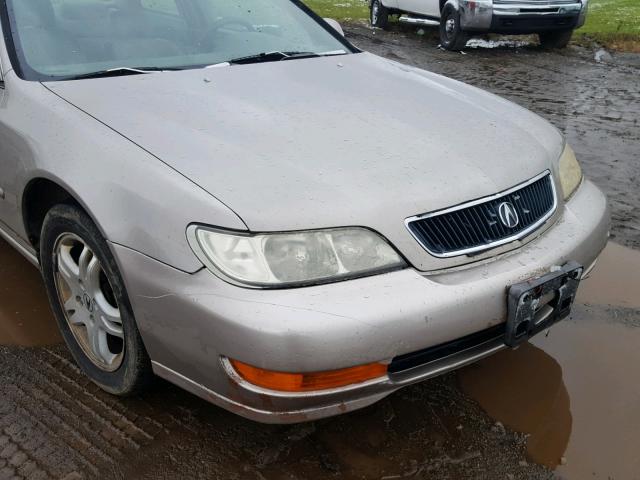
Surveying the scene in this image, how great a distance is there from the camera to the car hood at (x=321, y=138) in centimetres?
205

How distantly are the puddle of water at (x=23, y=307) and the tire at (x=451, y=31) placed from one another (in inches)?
326

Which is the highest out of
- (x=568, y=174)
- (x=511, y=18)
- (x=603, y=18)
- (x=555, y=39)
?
(x=568, y=174)

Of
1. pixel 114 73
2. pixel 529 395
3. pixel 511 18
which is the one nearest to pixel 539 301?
pixel 529 395

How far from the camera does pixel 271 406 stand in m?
1.95

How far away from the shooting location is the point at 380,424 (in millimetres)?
2434

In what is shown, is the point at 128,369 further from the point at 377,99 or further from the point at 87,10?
the point at 87,10

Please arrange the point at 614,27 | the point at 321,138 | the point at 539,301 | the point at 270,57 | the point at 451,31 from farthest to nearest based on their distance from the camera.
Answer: the point at 614,27
the point at 451,31
the point at 270,57
the point at 321,138
the point at 539,301

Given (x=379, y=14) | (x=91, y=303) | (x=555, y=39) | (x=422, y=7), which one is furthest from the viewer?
(x=379, y=14)

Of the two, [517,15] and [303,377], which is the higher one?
[303,377]

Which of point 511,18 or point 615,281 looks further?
point 511,18

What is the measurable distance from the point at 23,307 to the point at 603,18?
42.7 feet

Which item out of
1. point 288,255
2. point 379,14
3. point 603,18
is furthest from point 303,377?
point 603,18

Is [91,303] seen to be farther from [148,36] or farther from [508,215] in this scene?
[508,215]

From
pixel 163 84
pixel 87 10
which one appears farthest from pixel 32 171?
pixel 87 10
